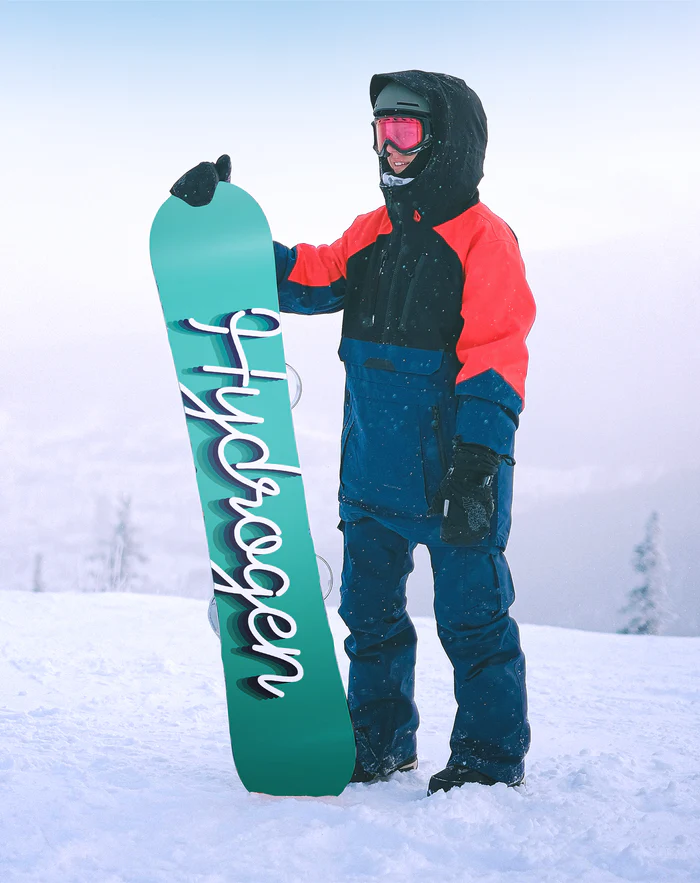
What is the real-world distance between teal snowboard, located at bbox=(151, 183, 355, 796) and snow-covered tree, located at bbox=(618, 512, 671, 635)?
9.87 meters

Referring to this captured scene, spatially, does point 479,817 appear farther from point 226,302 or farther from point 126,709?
point 126,709

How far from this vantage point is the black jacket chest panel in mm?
2391

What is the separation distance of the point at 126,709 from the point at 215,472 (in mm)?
1674

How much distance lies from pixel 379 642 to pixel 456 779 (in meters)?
0.48

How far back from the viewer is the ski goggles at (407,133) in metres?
2.41

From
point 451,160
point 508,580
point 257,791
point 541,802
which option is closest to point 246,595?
point 257,791

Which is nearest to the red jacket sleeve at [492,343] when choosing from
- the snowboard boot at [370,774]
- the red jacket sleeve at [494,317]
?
the red jacket sleeve at [494,317]

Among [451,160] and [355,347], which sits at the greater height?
[451,160]

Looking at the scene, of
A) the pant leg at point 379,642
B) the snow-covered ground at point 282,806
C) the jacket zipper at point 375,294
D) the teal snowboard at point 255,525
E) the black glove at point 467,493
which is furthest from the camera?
the pant leg at point 379,642

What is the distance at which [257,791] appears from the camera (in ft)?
7.77

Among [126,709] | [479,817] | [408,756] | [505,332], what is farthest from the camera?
[126,709]

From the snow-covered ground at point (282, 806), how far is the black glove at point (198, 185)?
1.78 metres

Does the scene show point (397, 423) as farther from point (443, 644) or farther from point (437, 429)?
point (443, 644)

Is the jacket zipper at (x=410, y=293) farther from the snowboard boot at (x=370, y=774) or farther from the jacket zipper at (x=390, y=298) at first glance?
the snowboard boot at (x=370, y=774)
